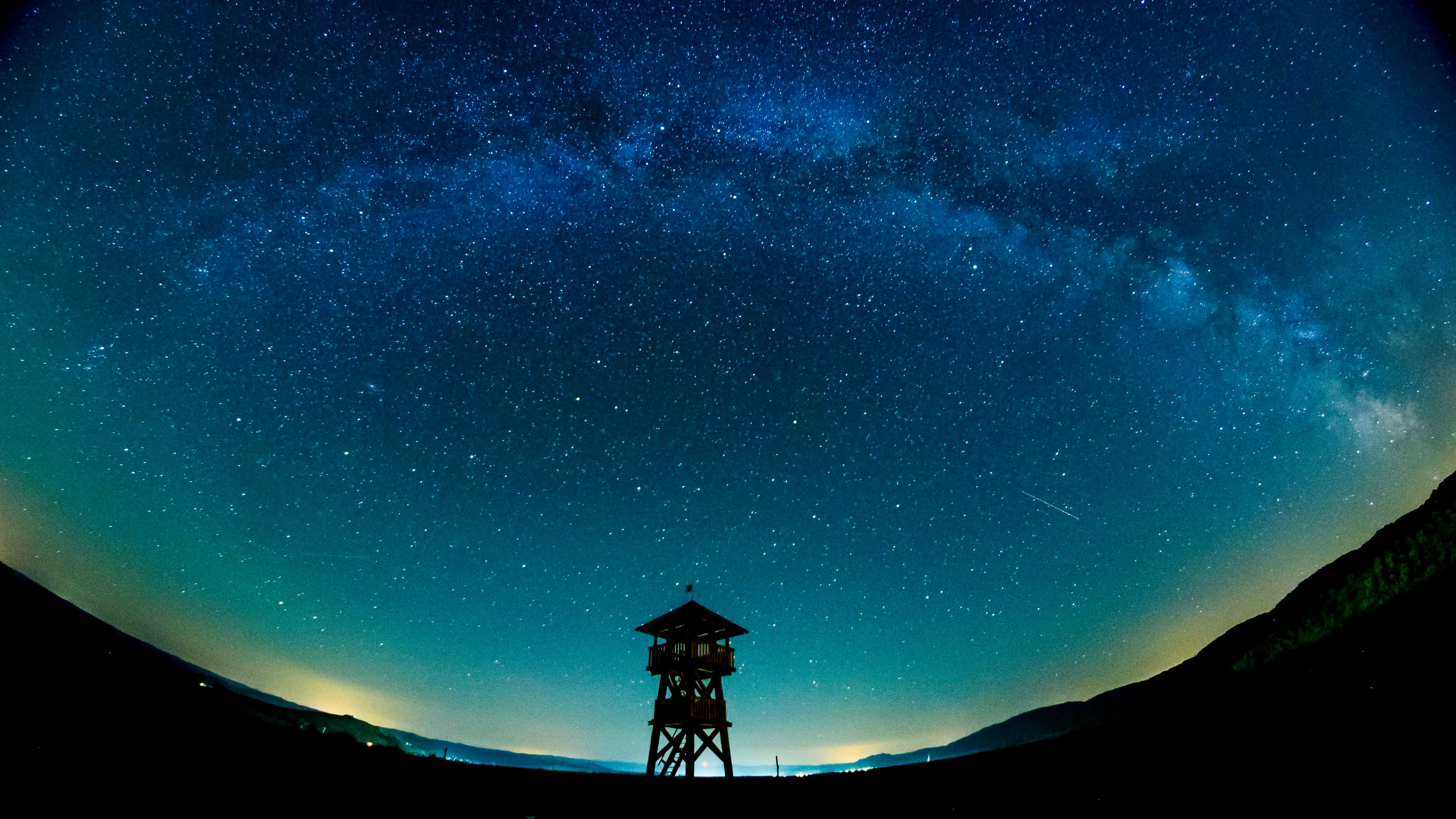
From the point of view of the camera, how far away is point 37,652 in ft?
14.1

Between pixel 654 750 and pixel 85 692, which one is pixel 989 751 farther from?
pixel 654 750

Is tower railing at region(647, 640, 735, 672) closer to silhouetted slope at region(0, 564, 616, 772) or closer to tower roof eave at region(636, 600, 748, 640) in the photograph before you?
tower roof eave at region(636, 600, 748, 640)

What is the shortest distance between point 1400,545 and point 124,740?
1290 centimetres

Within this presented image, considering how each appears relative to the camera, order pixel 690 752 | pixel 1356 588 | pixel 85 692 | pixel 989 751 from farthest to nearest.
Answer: pixel 690 752 → pixel 1356 588 → pixel 989 751 → pixel 85 692

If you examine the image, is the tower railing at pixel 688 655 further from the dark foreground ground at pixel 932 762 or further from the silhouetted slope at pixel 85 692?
the silhouetted slope at pixel 85 692

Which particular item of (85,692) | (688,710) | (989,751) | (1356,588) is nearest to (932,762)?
(989,751)

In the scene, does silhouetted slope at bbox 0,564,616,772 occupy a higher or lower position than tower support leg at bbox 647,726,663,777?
higher

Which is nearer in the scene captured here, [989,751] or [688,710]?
[989,751]

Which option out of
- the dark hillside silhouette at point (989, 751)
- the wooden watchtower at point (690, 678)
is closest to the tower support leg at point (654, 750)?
the wooden watchtower at point (690, 678)

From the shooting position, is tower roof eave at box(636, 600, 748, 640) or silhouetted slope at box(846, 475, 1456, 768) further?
tower roof eave at box(636, 600, 748, 640)

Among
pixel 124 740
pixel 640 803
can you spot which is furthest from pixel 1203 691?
pixel 124 740

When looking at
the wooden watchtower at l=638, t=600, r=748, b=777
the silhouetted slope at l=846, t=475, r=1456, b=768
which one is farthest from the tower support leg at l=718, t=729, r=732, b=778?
the silhouetted slope at l=846, t=475, r=1456, b=768

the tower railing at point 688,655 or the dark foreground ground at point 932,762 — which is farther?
the tower railing at point 688,655

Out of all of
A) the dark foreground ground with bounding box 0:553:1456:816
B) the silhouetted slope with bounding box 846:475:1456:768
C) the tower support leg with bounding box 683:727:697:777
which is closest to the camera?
the dark foreground ground with bounding box 0:553:1456:816
